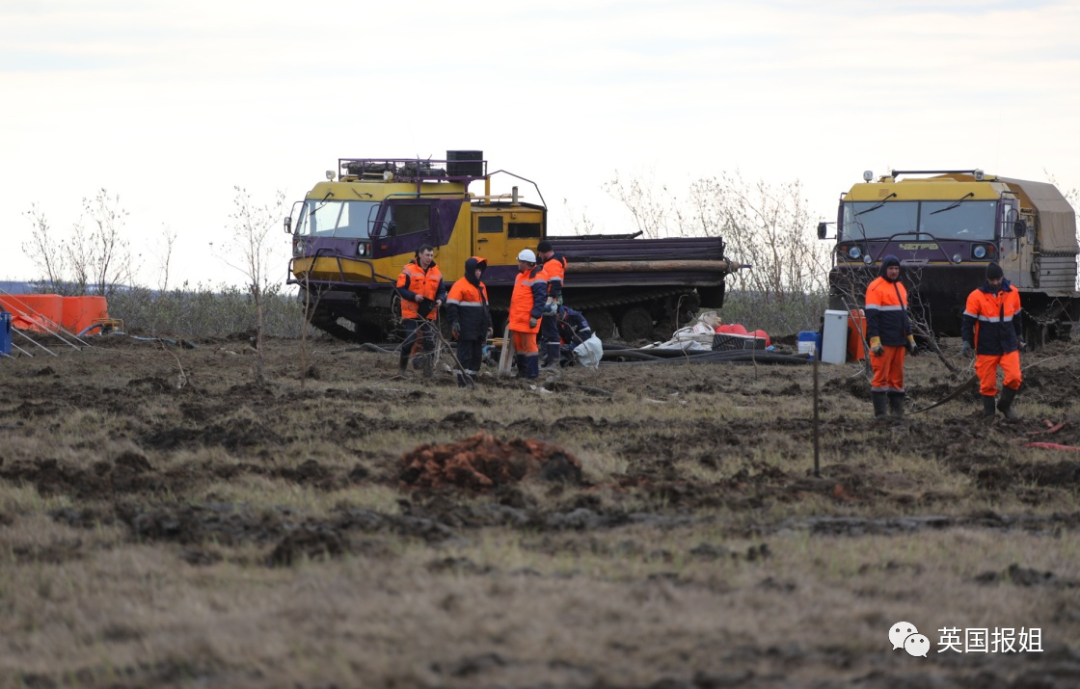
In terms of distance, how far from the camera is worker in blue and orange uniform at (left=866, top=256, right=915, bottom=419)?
1289 cm

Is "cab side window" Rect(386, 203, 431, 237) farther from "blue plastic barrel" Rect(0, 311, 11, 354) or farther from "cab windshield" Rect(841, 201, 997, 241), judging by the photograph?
"cab windshield" Rect(841, 201, 997, 241)

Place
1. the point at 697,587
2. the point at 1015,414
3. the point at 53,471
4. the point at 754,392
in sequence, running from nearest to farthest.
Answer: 1. the point at 697,587
2. the point at 53,471
3. the point at 1015,414
4. the point at 754,392

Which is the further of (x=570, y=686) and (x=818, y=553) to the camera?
(x=818, y=553)

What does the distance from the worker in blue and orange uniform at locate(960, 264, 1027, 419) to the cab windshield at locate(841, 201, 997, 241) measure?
7935 millimetres

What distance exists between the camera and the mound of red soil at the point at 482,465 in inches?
357

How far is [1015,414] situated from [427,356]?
7498 mm

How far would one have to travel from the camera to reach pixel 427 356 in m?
17.8

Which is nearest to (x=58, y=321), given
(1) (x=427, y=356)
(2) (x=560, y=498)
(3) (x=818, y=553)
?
(1) (x=427, y=356)

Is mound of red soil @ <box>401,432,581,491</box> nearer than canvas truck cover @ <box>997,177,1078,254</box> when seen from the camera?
Yes

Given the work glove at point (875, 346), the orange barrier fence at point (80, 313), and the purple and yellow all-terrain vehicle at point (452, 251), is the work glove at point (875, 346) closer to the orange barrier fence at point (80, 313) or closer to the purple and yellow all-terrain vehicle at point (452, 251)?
the purple and yellow all-terrain vehicle at point (452, 251)

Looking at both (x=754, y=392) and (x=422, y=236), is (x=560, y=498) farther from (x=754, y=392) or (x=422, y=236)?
(x=422, y=236)

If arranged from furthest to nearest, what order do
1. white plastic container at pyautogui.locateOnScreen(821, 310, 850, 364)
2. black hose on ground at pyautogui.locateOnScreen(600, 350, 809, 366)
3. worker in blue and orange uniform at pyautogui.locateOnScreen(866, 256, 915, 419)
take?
white plastic container at pyautogui.locateOnScreen(821, 310, 850, 364) < black hose on ground at pyautogui.locateOnScreen(600, 350, 809, 366) < worker in blue and orange uniform at pyautogui.locateOnScreen(866, 256, 915, 419)

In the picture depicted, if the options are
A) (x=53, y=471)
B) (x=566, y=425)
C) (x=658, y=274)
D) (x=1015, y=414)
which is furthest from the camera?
(x=658, y=274)

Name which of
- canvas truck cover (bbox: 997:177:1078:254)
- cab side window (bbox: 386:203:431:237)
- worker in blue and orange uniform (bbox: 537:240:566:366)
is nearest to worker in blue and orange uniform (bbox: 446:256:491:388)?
worker in blue and orange uniform (bbox: 537:240:566:366)
